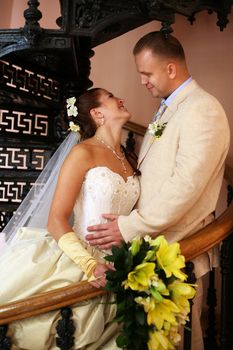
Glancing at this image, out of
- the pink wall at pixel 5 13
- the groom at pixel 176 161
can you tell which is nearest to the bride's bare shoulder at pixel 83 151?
the groom at pixel 176 161

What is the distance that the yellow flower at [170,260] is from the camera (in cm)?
173

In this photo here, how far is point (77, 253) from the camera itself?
6.69 ft

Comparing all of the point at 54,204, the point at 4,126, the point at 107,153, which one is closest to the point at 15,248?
the point at 54,204

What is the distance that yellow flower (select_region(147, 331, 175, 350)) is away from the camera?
5.75ft

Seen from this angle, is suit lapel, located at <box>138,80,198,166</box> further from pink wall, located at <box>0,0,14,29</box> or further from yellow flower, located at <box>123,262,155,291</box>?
pink wall, located at <box>0,0,14,29</box>

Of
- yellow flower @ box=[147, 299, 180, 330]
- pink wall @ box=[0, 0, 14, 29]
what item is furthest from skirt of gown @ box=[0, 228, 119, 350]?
pink wall @ box=[0, 0, 14, 29]

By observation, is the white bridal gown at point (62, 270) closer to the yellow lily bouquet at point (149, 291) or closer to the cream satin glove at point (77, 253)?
the cream satin glove at point (77, 253)

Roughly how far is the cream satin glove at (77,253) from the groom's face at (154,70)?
0.86 meters

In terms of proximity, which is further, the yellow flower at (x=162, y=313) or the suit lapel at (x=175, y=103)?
the suit lapel at (x=175, y=103)

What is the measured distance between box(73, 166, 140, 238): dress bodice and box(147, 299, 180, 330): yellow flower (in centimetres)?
67

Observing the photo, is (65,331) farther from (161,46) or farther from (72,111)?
(161,46)

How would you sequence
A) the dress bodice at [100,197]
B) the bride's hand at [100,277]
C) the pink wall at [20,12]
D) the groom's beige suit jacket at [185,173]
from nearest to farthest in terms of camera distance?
the bride's hand at [100,277]
the groom's beige suit jacket at [185,173]
the dress bodice at [100,197]
the pink wall at [20,12]

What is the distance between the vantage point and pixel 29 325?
6.41 feet

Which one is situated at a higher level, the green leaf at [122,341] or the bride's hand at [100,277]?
the bride's hand at [100,277]
